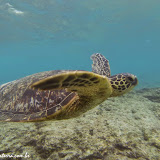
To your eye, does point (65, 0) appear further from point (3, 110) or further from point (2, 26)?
point (3, 110)

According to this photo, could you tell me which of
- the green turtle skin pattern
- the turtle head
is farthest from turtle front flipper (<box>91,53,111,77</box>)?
the green turtle skin pattern

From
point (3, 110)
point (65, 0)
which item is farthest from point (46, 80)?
point (65, 0)

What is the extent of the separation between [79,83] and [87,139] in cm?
108

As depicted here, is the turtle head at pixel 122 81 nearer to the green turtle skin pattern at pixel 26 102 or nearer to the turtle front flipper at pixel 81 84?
the turtle front flipper at pixel 81 84

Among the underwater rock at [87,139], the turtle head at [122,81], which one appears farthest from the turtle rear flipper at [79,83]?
the underwater rock at [87,139]

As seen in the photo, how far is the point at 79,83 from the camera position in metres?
1.06

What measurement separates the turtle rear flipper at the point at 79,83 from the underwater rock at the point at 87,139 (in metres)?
0.72

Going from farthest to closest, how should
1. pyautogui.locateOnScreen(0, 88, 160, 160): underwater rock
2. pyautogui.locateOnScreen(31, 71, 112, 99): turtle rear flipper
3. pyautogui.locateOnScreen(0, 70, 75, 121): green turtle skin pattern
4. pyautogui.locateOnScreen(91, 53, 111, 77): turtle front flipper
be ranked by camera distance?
pyautogui.locateOnScreen(91, 53, 111, 77): turtle front flipper
pyautogui.locateOnScreen(0, 70, 75, 121): green turtle skin pattern
pyautogui.locateOnScreen(0, 88, 160, 160): underwater rock
pyautogui.locateOnScreen(31, 71, 112, 99): turtle rear flipper

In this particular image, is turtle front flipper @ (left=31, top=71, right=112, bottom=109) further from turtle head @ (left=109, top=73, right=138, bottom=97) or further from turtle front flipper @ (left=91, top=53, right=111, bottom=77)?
turtle front flipper @ (left=91, top=53, right=111, bottom=77)

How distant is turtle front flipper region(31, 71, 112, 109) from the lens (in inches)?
31.9

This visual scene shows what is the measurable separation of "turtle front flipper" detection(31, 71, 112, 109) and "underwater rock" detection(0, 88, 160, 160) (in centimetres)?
63

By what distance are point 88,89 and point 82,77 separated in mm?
297

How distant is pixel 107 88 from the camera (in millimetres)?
1297

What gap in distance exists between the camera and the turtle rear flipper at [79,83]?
31.7 inches
